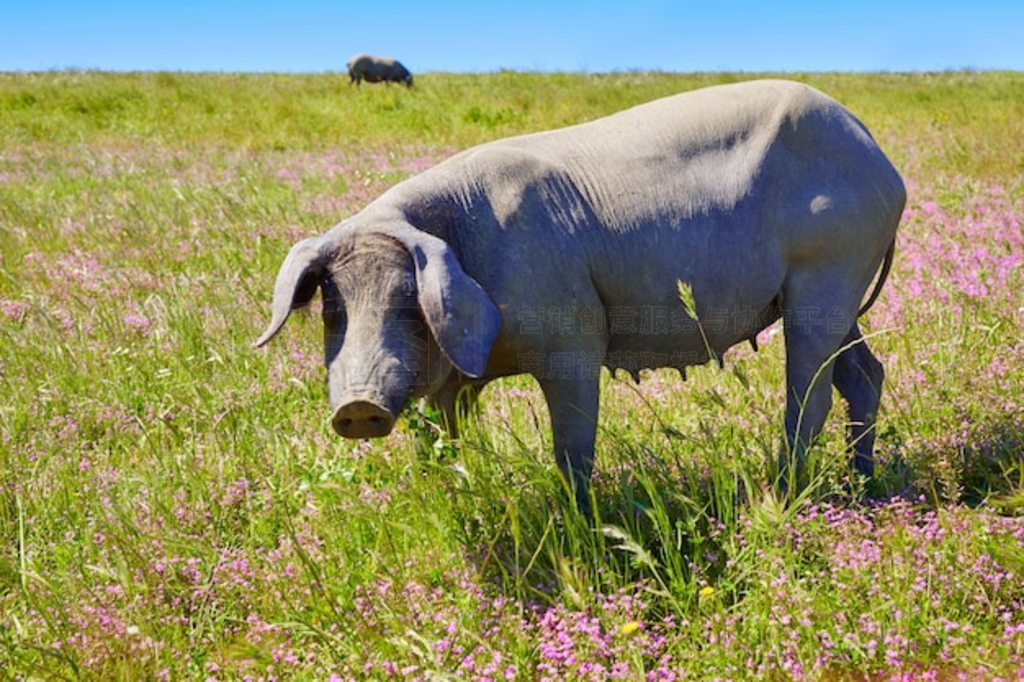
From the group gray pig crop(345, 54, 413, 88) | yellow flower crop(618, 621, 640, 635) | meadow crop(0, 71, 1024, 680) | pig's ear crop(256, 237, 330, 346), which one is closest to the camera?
yellow flower crop(618, 621, 640, 635)

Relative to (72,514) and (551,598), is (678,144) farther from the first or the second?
(72,514)

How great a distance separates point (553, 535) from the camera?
3.10 m

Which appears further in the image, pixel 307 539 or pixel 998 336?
pixel 998 336

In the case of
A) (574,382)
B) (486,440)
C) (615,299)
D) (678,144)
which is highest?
(678,144)

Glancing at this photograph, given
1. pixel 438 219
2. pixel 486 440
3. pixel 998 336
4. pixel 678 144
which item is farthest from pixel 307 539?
pixel 998 336

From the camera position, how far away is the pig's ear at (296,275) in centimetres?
294

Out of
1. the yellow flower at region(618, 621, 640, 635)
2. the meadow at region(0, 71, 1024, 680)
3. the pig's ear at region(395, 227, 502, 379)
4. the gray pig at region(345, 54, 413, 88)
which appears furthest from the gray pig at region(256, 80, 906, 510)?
the gray pig at region(345, 54, 413, 88)

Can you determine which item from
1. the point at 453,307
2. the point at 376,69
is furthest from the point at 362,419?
the point at 376,69

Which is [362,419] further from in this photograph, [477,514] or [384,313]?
[477,514]

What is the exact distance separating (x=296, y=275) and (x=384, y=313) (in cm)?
32

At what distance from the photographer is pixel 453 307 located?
112 inches

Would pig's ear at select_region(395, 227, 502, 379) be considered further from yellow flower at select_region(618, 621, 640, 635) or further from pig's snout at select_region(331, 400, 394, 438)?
yellow flower at select_region(618, 621, 640, 635)

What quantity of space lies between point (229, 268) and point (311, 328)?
1773 mm

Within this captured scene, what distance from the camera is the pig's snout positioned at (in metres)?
2.80
